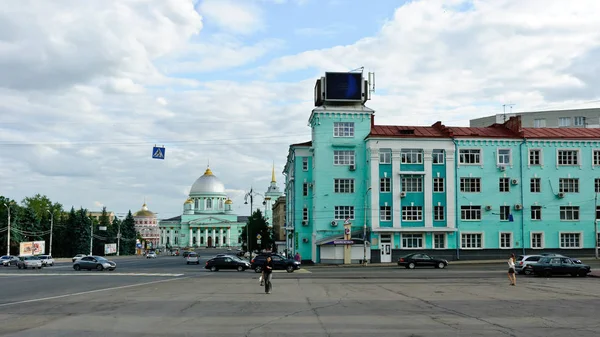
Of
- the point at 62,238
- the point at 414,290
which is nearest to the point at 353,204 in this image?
the point at 414,290

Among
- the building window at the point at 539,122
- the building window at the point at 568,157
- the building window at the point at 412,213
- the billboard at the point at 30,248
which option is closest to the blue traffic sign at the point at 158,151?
the building window at the point at 412,213

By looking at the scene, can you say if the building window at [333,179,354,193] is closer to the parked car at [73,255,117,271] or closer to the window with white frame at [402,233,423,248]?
the window with white frame at [402,233,423,248]

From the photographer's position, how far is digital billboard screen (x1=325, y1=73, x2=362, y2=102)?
67.2m

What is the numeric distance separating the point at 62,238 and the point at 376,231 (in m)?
78.3

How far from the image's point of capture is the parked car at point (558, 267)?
38.8 m

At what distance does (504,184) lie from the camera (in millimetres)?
64625

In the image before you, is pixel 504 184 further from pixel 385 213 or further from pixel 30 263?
pixel 30 263

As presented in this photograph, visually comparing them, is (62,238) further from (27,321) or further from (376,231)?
(27,321)

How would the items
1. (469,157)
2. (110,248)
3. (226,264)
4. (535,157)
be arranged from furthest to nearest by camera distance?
1. (110,248)
2. (535,157)
3. (469,157)
4. (226,264)

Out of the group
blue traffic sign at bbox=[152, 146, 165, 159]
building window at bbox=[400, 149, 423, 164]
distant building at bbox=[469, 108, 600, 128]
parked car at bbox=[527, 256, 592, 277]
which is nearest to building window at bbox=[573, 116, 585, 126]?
distant building at bbox=[469, 108, 600, 128]

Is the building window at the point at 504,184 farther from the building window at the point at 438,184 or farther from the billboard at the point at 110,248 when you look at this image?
the billboard at the point at 110,248

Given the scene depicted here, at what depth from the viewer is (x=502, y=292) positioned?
Result: 1038 inches

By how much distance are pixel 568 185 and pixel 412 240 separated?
696 inches

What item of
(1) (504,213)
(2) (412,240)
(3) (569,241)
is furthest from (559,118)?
(2) (412,240)
